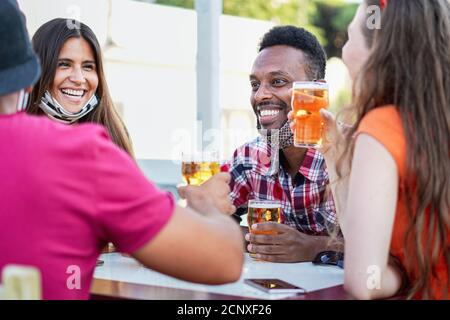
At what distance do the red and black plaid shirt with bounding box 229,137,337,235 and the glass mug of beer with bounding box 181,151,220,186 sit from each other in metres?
1.03

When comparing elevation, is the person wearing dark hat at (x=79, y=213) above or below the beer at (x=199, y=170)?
below

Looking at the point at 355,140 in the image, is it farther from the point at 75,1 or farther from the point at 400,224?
the point at 75,1

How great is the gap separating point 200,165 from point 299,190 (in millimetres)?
1077

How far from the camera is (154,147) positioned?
6.95m

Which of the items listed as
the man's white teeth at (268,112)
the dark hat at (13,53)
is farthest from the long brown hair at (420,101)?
the man's white teeth at (268,112)

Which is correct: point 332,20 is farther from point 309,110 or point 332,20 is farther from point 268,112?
point 309,110

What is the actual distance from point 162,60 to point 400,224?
5.26 m

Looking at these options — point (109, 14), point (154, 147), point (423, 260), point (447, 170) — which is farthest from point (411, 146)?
point (154, 147)

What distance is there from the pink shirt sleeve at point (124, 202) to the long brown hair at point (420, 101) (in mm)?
857

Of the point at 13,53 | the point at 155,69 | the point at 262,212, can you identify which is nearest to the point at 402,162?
the point at 262,212

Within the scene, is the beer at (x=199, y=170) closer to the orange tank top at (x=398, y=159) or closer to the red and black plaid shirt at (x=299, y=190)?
the orange tank top at (x=398, y=159)

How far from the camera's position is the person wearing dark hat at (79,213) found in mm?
1470

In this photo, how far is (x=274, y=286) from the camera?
81.7 inches

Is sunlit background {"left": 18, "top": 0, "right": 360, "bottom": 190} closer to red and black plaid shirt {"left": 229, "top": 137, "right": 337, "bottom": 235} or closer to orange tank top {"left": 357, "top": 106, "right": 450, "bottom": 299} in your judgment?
red and black plaid shirt {"left": 229, "top": 137, "right": 337, "bottom": 235}
